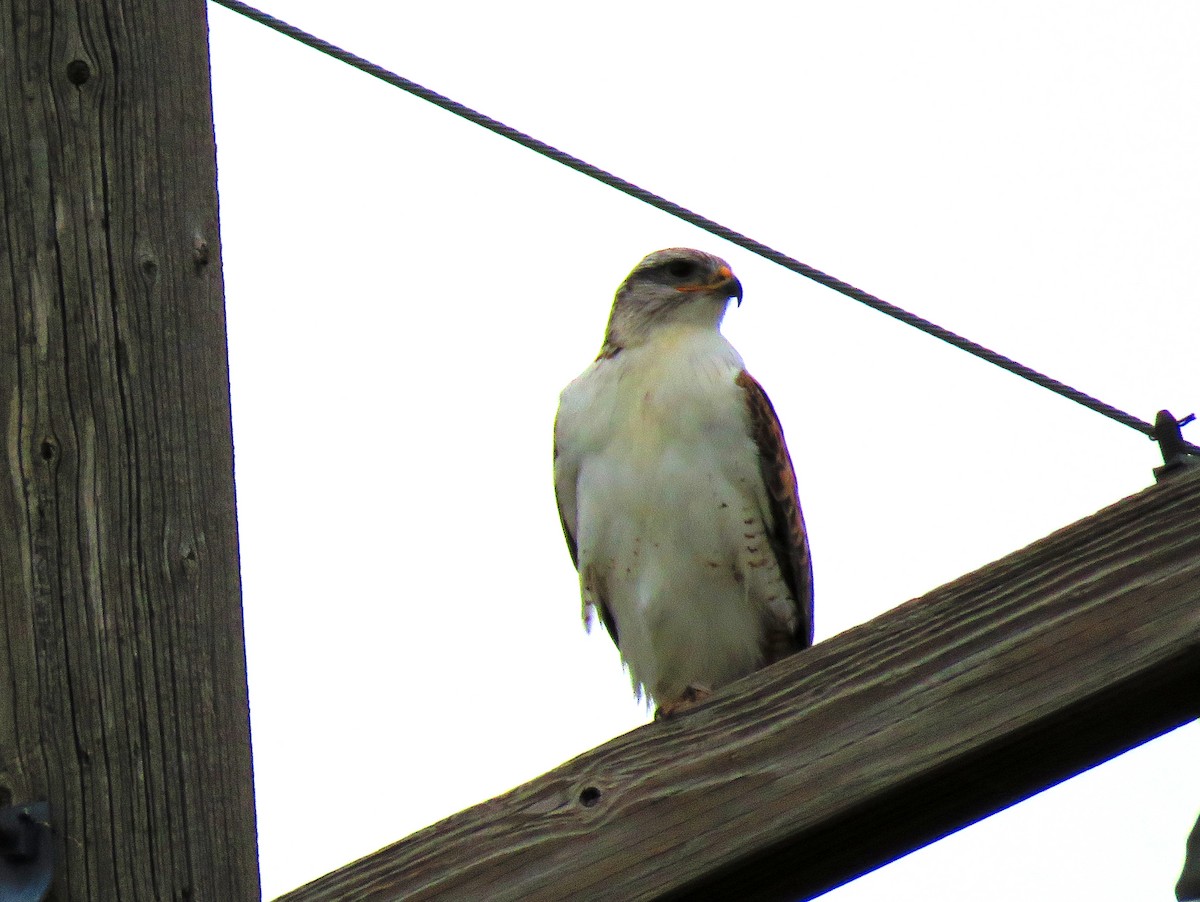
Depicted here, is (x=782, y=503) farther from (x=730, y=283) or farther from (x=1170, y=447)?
(x=1170, y=447)

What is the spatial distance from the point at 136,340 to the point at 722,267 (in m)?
3.40

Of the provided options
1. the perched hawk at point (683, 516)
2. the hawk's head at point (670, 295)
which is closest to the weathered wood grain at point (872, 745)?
the perched hawk at point (683, 516)

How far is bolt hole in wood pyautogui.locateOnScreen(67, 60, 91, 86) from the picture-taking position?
90.0 inches

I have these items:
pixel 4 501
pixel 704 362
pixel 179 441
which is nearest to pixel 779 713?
pixel 179 441

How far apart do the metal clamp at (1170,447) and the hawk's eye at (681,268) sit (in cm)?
340

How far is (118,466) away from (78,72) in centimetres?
56

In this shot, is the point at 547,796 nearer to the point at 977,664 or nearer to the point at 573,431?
the point at 977,664

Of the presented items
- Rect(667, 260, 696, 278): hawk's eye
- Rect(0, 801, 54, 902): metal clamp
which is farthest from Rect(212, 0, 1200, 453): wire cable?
Rect(667, 260, 696, 278): hawk's eye

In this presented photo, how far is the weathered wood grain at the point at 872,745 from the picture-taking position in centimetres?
192

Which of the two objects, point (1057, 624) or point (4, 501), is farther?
point (4, 501)

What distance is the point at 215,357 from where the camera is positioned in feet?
7.29

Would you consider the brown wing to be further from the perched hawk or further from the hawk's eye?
the hawk's eye

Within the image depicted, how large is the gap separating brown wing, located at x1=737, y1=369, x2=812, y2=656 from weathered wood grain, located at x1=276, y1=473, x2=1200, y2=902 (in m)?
2.53

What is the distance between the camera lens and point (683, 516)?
4.50 m
